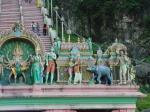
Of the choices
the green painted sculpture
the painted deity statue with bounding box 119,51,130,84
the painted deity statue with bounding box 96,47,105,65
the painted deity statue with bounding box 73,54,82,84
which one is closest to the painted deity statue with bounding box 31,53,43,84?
the green painted sculpture

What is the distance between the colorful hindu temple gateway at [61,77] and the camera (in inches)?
1053

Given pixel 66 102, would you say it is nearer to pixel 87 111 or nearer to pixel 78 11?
pixel 87 111

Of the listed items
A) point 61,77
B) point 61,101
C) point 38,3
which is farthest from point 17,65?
point 38,3

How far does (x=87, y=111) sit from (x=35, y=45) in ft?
9.82

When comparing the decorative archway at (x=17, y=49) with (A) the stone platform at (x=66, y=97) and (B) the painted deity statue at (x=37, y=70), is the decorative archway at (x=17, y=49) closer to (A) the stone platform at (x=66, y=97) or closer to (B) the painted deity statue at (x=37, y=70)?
(B) the painted deity statue at (x=37, y=70)

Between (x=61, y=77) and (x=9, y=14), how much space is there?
32.6 feet

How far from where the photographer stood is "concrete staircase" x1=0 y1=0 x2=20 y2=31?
35.1 metres

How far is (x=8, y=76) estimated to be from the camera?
27344 millimetres

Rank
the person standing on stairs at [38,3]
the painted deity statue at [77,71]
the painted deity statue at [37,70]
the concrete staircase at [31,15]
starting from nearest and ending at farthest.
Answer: the painted deity statue at [37,70] → the painted deity statue at [77,71] → the concrete staircase at [31,15] → the person standing on stairs at [38,3]

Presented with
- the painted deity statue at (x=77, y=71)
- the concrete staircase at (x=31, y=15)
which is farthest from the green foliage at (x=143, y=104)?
the painted deity statue at (x=77, y=71)

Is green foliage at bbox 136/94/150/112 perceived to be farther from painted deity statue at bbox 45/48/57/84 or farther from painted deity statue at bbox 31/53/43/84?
painted deity statue at bbox 31/53/43/84

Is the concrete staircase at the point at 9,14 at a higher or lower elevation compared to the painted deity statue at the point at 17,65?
higher

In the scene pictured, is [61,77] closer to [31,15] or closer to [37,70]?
[37,70]

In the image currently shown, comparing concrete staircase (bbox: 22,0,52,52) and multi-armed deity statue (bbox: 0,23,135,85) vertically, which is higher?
concrete staircase (bbox: 22,0,52,52)
